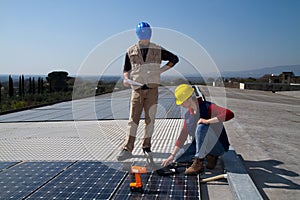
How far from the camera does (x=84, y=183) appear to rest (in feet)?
8.73

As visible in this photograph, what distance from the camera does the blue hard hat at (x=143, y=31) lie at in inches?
118

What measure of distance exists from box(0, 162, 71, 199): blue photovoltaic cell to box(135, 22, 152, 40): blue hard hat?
173 cm

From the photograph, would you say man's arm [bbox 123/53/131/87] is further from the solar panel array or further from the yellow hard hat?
the solar panel array

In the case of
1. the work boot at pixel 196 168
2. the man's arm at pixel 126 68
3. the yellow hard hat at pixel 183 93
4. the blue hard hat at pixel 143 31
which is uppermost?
the blue hard hat at pixel 143 31

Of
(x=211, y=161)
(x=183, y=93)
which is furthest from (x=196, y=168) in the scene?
(x=183, y=93)

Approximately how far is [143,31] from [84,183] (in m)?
1.71

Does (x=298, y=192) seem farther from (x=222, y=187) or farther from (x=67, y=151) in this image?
(x=67, y=151)

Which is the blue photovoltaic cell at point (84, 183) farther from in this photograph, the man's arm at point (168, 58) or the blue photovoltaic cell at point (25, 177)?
the man's arm at point (168, 58)

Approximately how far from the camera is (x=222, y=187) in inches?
102

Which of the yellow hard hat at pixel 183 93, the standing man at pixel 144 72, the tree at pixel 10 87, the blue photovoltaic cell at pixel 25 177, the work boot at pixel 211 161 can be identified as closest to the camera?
the blue photovoltaic cell at pixel 25 177

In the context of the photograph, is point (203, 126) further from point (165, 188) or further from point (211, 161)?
point (165, 188)

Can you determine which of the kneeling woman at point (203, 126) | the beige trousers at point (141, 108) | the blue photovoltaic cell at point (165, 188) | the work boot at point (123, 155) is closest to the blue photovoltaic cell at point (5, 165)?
the work boot at point (123, 155)

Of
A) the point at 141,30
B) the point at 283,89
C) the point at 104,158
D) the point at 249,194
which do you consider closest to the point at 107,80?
the point at 141,30

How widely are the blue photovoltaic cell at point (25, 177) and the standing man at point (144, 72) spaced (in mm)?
786
